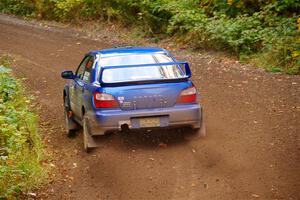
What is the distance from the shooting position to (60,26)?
29.4m

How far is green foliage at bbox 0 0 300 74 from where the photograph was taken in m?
17.0

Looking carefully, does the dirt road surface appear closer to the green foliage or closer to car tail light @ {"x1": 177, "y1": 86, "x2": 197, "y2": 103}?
car tail light @ {"x1": 177, "y1": 86, "x2": 197, "y2": 103}

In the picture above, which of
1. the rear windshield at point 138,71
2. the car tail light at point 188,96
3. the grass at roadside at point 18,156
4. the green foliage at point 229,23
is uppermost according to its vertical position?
the rear windshield at point 138,71

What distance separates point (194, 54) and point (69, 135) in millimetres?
9502

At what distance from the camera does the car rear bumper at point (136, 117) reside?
913cm

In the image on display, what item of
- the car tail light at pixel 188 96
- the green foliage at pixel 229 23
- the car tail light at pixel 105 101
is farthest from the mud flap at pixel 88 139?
the green foliage at pixel 229 23

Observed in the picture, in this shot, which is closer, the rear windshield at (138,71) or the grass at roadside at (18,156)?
the grass at roadside at (18,156)

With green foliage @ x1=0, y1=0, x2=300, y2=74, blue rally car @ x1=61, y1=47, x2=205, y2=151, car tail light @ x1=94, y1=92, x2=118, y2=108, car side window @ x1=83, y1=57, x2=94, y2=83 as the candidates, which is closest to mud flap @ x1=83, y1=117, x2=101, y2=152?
blue rally car @ x1=61, y1=47, x2=205, y2=151

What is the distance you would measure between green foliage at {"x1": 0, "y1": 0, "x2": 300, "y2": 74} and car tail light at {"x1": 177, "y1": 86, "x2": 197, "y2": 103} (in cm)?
721

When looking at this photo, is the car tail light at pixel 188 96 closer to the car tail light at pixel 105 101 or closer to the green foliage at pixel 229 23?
the car tail light at pixel 105 101

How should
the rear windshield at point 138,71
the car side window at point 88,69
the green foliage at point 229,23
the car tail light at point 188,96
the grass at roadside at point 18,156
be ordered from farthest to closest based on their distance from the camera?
the green foliage at point 229,23
the car side window at point 88,69
the rear windshield at point 138,71
the car tail light at point 188,96
the grass at roadside at point 18,156

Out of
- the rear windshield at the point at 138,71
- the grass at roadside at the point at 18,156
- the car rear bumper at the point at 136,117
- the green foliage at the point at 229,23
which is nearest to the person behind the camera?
the grass at roadside at the point at 18,156

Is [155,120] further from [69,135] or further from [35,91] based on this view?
[35,91]

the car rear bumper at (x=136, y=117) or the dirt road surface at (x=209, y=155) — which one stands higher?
the car rear bumper at (x=136, y=117)
